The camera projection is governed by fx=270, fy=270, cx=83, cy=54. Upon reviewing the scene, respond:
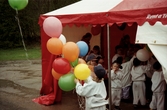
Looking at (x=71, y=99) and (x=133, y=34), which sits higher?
(x=133, y=34)

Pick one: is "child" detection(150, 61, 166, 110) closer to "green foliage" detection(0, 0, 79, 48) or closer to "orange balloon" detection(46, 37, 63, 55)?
"orange balloon" detection(46, 37, 63, 55)

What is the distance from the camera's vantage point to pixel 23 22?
2184 cm

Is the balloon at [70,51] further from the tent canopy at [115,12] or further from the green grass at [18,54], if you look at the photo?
the green grass at [18,54]

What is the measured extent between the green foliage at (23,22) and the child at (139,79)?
15.9 m

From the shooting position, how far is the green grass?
1734 centimetres

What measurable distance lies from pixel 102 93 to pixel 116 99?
5.82 ft

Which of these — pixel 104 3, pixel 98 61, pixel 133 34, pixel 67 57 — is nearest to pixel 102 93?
pixel 67 57

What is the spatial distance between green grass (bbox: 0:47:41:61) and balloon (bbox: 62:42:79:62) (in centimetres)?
1213

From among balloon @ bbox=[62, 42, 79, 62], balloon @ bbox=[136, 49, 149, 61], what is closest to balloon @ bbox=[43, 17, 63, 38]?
balloon @ bbox=[62, 42, 79, 62]

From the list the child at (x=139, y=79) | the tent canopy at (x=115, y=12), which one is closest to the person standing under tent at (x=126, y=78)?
the child at (x=139, y=79)

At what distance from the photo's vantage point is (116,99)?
6609 mm

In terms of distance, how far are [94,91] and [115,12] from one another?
200cm

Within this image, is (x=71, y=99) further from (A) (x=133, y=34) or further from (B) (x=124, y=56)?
(A) (x=133, y=34)

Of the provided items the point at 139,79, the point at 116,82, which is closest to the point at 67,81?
the point at 116,82
